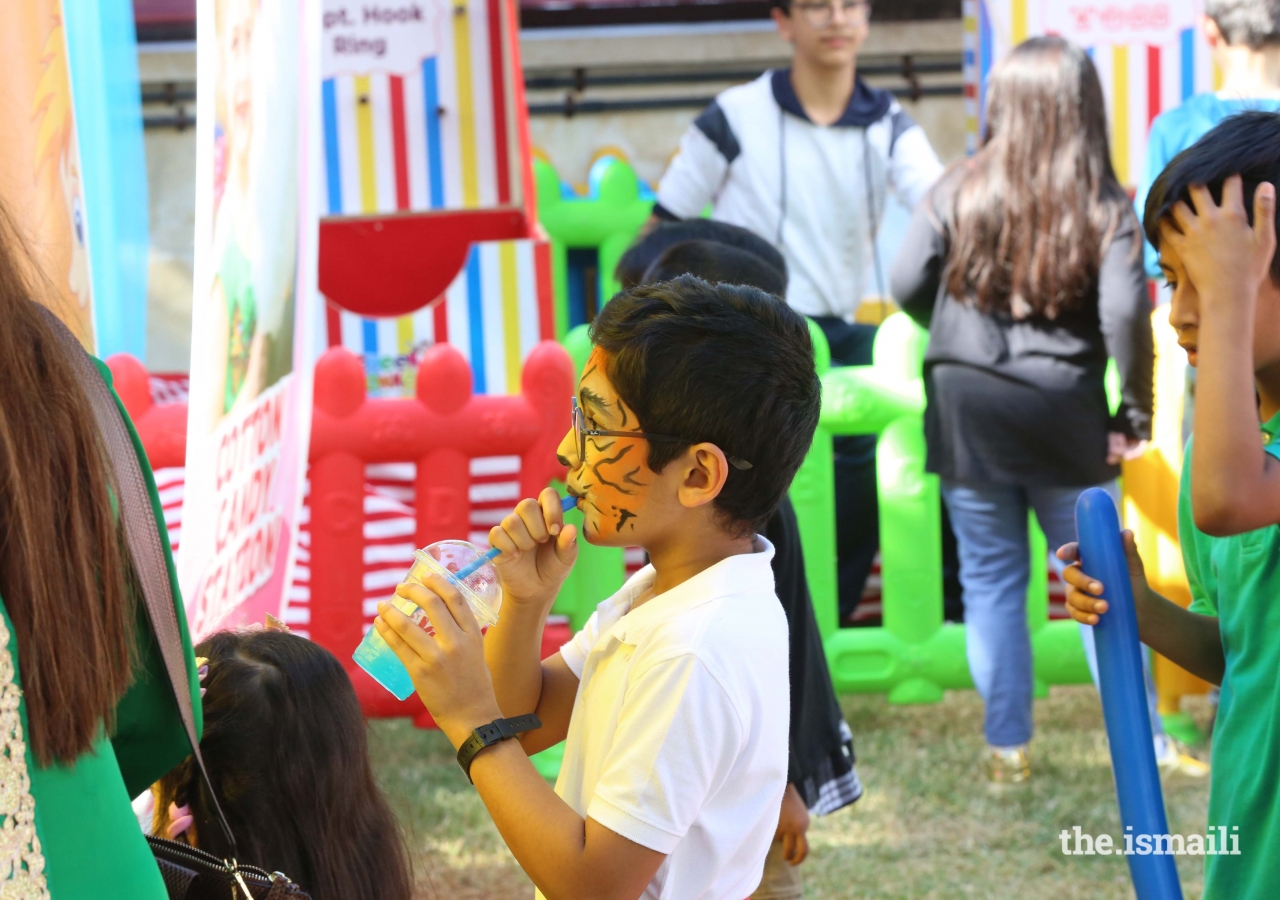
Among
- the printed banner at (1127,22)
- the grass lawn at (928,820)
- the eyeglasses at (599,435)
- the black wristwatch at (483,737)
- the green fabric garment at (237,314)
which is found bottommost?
the grass lawn at (928,820)

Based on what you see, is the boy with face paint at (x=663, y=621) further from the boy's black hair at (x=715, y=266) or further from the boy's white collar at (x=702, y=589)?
the boy's black hair at (x=715, y=266)

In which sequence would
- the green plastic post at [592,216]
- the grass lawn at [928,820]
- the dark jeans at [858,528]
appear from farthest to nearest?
the green plastic post at [592,216] → the dark jeans at [858,528] → the grass lawn at [928,820]

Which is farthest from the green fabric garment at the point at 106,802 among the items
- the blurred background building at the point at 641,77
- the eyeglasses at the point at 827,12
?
the blurred background building at the point at 641,77

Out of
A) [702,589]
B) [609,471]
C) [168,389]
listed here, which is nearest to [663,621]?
[702,589]

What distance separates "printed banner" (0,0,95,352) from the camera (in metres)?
1.62

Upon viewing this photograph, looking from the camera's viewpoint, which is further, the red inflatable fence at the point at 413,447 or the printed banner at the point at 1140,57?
the printed banner at the point at 1140,57

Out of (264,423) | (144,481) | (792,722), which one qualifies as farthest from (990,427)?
(144,481)

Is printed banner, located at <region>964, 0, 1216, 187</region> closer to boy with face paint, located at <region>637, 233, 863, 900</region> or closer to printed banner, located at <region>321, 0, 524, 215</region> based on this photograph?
printed banner, located at <region>321, 0, 524, 215</region>

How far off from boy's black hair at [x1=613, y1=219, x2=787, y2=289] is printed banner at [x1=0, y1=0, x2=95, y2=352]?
38.3 inches

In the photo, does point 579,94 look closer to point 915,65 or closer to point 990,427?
point 915,65

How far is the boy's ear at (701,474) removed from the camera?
1307 mm

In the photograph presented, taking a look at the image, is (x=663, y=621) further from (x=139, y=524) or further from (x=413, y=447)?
(x=413, y=447)

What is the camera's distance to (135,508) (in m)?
1.04

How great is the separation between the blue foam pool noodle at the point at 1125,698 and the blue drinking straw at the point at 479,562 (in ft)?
1.81
